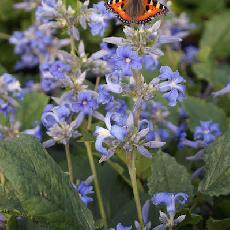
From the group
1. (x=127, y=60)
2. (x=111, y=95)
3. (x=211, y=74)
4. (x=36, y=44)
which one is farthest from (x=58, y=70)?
(x=211, y=74)

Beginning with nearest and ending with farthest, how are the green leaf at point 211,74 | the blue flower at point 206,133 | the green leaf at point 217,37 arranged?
the blue flower at point 206,133 < the green leaf at point 211,74 < the green leaf at point 217,37

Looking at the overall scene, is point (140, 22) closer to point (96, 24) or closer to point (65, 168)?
point (96, 24)

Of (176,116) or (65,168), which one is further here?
(176,116)

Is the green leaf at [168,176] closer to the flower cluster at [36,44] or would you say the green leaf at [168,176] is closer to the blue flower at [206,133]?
the blue flower at [206,133]

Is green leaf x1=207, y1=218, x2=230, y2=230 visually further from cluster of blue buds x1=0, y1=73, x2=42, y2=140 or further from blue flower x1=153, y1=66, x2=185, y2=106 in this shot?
cluster of blue buds x1=0, y1=73, x2=42, y2=140

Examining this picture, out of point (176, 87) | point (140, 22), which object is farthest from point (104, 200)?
point (140, 22)

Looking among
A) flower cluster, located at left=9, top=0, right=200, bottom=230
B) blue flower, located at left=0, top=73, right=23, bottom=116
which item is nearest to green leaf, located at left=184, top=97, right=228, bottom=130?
flower cluster, located at left=9, top=0, right=200, bottom=230

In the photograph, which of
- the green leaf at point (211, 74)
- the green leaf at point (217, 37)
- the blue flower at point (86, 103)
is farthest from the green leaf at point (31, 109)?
the green leaf at point (217, 37)
